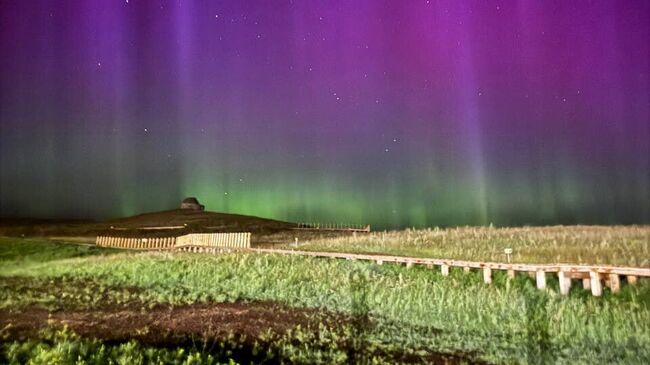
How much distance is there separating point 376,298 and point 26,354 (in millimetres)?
7736

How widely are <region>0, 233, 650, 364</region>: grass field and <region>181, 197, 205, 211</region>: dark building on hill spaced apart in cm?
5252

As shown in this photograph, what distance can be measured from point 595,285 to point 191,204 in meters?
63.8

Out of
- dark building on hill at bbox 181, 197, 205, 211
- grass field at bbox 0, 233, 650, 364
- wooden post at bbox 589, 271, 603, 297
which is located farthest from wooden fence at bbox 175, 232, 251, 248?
dark building on hill at bbox 181, 197, 205, 211

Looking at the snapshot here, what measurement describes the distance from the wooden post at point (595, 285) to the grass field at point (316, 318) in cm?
23

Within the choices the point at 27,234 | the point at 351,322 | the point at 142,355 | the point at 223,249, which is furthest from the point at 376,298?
the point at 27,234

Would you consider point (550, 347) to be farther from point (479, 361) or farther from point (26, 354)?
point (26, 354)

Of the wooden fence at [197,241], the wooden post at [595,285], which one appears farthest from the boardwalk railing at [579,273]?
the wooden fence at [197,241]

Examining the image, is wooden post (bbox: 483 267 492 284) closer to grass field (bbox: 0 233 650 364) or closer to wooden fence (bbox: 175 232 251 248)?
grass field (bbox: 0 233 650 364)

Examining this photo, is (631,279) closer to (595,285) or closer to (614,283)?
(614,283)

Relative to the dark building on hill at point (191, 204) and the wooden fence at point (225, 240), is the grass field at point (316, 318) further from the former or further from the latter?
the dark building on hill at point (191, 204)

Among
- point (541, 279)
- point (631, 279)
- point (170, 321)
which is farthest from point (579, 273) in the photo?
point (170, 321)

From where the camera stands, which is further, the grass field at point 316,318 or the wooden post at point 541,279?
the wooden post at point 541,279

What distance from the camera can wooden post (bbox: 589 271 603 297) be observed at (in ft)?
38.5

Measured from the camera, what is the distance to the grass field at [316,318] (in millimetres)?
7801
